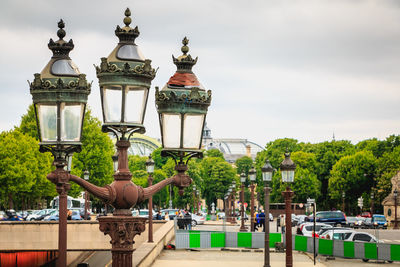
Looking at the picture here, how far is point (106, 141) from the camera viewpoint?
289ft

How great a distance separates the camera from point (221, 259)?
3675 centimetres

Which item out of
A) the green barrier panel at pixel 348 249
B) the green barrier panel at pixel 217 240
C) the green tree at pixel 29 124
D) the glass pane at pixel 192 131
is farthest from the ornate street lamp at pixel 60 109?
the green tree at pixel 29 124

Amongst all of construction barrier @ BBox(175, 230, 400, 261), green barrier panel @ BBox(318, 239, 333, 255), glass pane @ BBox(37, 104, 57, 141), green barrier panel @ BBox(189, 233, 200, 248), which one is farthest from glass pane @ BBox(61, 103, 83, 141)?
green barrier panel @ BBox(189, 233, 200, 248)

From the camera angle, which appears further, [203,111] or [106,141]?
[106,141]

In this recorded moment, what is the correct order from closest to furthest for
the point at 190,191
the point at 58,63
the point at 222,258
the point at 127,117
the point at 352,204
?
the point at 127,117
the point at 58,63
the point at 222,258
the point at 352,204
the point at 190,191

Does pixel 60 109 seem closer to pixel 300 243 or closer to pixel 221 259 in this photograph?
pixel 221 259

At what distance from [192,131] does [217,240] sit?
34.9 metres

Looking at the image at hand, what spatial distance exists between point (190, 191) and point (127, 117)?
4801 inches

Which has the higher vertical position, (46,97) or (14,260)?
(46,97)

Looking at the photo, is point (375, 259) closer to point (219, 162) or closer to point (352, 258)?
point (352, 258)

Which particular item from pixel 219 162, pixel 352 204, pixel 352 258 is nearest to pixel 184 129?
pixel 352 258

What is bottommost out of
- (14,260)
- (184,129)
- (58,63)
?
(14,260)

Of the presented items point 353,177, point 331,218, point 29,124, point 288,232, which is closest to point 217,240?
point 288,232

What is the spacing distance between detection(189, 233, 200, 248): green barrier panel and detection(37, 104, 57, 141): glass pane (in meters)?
34.3
